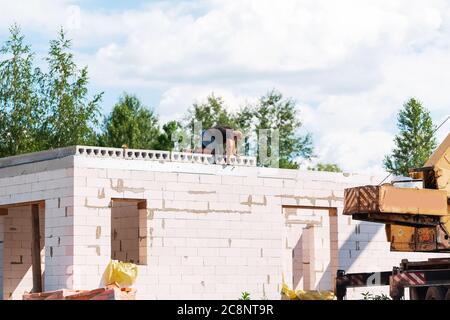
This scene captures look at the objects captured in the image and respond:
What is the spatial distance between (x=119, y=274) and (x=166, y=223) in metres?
2.04

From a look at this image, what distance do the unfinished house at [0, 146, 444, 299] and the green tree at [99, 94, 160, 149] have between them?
2965cm

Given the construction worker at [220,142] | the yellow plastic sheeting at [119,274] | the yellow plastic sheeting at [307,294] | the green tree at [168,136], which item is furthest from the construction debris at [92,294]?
the green tree at [168,136]

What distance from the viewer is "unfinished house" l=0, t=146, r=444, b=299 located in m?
28.7

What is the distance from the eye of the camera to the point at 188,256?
30.1 m

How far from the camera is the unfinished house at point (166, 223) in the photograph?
28.7 metres

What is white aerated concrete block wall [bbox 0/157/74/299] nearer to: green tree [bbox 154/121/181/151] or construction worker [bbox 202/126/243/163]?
construction worker [bbox 202/126/243/163]

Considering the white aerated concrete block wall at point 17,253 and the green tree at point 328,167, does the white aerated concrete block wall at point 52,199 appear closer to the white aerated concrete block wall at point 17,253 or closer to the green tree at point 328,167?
the white aerated concrete block wall at point 17,253

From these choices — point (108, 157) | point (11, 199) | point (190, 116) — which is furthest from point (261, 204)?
point (190, 116)

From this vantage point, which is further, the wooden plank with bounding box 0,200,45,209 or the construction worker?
the construction worker

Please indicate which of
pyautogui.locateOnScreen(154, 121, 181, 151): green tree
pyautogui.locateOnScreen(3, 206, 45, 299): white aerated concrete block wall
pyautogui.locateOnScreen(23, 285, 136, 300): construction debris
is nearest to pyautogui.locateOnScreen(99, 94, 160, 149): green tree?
pyautogui.locateOnScreen(154, 121, 181, 151): green tree

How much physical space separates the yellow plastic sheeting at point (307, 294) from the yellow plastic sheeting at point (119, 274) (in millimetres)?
5374
